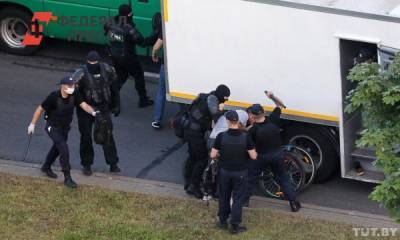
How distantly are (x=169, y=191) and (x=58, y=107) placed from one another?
69.6 inches

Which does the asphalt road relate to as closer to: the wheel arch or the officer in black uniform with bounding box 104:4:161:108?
the officer in black uniform with bounding box 104:4:161:108

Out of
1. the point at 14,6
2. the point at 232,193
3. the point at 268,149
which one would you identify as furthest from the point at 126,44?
the point at 232,193

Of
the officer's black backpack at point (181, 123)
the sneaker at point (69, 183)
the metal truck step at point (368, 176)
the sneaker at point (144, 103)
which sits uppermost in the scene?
the officer's black backpack at point (181, 123)

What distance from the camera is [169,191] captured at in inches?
438

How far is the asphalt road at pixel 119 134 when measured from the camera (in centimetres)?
1136

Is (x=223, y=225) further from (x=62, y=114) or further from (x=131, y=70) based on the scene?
(x=131, y=70)

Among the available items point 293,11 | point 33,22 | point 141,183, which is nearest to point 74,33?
point 33,22

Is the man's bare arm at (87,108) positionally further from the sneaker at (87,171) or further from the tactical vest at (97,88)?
the sneaker at (87,171)
